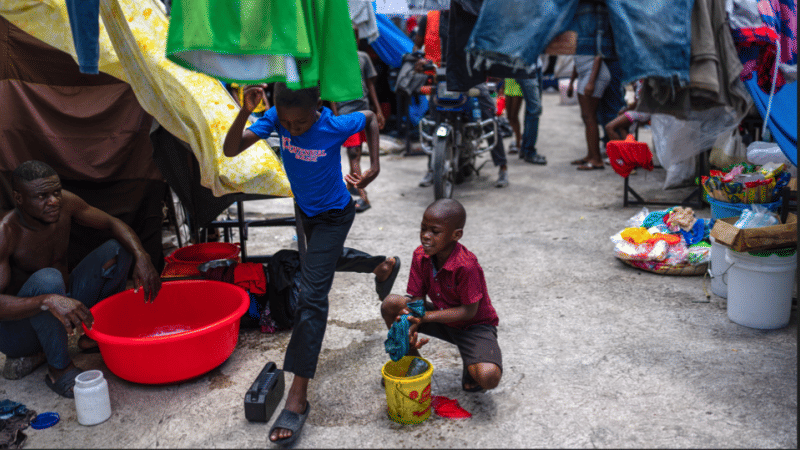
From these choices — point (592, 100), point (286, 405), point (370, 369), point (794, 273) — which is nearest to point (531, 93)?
point (592, 100)

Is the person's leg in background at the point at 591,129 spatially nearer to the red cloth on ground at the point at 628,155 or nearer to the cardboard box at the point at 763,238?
the red cloth on ground at the point at 628,155

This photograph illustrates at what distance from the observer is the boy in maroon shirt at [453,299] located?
9.30ft

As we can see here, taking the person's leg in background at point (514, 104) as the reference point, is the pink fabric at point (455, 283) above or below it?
below

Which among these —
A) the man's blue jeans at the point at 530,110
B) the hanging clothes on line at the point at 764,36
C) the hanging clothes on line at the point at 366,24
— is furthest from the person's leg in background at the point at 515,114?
the hanging clothes on line at the point at 764,36

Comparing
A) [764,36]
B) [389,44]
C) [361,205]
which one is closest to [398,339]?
[764,36]

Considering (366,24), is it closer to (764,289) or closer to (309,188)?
(309,188)

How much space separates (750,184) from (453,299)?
281 cm

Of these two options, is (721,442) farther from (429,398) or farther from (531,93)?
(531,93)

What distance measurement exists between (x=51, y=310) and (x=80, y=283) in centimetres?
55

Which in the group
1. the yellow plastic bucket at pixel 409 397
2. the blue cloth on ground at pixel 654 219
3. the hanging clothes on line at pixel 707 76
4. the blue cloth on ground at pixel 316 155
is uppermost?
the hanging clothes on line at pixel 707 76

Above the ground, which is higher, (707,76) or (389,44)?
(389,44)

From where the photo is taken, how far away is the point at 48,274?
3.19 m

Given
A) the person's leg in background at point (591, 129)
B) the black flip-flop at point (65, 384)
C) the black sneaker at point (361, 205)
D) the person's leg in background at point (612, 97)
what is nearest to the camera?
the black flip-flop at point (65, 384)

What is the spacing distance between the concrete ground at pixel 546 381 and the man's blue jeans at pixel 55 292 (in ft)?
0.64
